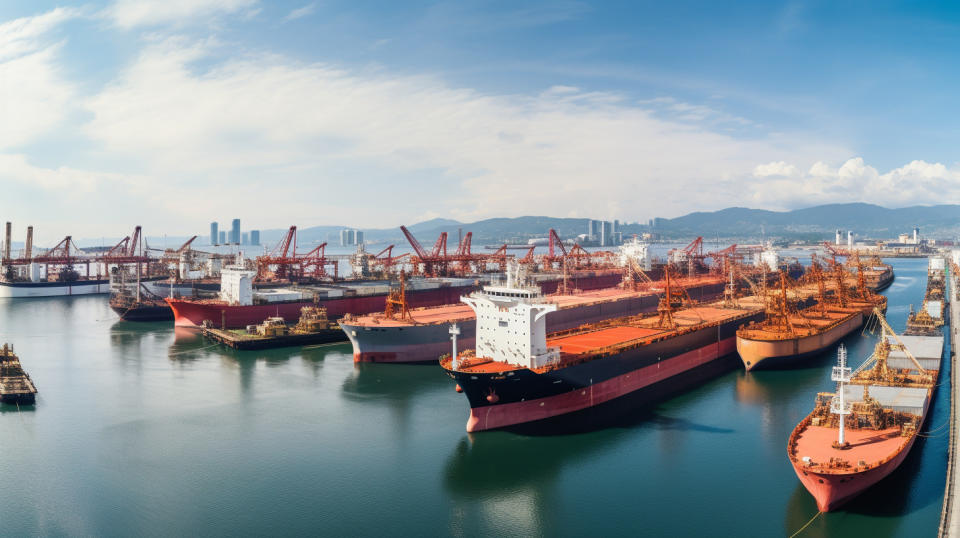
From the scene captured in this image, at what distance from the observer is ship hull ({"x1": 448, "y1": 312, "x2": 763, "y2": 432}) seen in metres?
19.0

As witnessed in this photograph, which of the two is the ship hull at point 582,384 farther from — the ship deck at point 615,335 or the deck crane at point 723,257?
the deck crane at point 723,257

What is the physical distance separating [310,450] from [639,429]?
10.8m

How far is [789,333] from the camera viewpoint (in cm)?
2912

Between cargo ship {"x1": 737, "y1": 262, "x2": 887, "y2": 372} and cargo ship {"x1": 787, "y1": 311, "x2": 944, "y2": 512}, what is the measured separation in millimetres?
5990

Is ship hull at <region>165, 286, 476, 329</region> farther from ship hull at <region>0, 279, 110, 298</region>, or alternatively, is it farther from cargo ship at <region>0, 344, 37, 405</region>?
ship hull at <region>0, 279, 110, 298</region>

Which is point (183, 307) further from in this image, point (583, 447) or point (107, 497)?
point (583, 447)

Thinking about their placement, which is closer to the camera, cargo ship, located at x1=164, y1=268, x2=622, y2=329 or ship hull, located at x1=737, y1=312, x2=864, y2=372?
ship hull, located at x1=737, y1=312, x2=864, y2=372

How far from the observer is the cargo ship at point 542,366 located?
759 inches

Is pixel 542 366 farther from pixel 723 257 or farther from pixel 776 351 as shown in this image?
pixel 723 257

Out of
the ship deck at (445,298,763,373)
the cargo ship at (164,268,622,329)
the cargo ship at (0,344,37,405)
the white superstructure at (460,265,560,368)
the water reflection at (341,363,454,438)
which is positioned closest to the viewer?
the white superstructure at (460,265,560,368)

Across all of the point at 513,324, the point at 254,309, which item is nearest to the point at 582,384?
the point at 513,324

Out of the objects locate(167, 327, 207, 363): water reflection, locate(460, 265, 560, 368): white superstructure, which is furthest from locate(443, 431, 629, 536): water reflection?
locate(167, 327, 207, 363): water reflection

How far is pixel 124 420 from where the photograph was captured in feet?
69.2

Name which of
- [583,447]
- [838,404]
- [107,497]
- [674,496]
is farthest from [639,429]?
[107,497]
